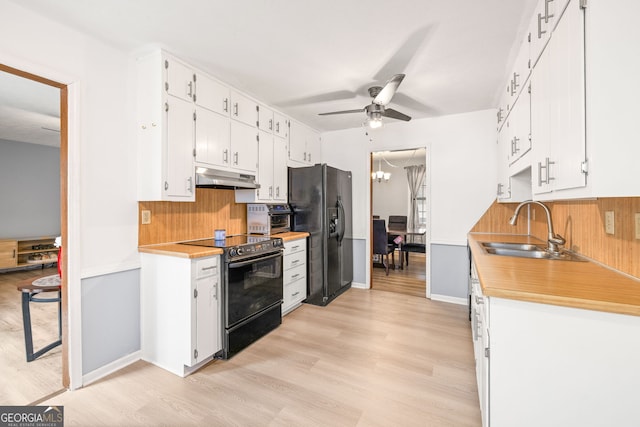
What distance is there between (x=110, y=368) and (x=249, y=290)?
1.16m

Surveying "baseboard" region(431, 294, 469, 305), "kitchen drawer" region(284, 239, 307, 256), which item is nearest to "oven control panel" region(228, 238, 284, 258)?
"kitchen drawer" region(284, 239, 307, 256)

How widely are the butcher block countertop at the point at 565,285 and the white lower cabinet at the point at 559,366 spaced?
45mm

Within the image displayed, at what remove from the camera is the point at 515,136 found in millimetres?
2254

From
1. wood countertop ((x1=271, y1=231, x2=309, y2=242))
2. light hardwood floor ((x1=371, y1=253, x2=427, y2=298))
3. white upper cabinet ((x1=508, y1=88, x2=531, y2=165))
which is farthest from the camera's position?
light hardwood floor ((x1=371, y1=253, x2=427, y2=298))

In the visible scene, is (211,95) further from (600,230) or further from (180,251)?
(600,230)

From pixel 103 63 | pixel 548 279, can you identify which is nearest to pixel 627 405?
pixel 548 279

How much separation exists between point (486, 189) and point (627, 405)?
9.82 ft

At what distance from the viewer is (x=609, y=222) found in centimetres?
150

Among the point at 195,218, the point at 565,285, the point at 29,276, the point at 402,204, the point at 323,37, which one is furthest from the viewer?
the point at 402,204

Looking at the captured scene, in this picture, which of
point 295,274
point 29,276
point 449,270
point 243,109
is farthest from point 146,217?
point 29,276

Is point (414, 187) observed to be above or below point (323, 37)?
below

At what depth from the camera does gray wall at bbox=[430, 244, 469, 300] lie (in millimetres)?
3788

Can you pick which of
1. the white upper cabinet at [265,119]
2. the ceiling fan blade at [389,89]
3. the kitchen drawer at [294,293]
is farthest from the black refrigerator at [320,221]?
the ceiling fan blade at [389,89]

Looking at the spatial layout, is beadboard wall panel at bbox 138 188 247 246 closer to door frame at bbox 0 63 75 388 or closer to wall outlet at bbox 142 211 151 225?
wall outlet at bbox 142 211 151 225
